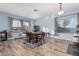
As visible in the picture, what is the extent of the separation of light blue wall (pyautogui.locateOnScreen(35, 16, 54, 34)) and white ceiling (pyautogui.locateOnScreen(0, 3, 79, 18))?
0.11 metres

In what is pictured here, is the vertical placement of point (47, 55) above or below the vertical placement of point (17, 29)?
below

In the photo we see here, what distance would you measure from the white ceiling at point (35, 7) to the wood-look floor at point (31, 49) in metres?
0.68

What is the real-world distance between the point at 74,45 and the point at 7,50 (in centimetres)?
168

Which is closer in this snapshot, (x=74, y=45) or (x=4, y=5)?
(x=4, y=5)

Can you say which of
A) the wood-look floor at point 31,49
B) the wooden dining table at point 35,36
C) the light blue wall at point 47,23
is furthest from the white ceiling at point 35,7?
the wood-look floor at point 31,49

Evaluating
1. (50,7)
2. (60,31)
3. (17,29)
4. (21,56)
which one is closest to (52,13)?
(50,7)

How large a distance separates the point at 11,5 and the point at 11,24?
466 mm

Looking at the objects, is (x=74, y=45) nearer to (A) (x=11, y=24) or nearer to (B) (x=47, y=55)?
(B) (x=47, y=55)

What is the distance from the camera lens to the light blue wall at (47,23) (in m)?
2.28

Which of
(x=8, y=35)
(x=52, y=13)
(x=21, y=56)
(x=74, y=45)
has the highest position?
(x=52, y=13)

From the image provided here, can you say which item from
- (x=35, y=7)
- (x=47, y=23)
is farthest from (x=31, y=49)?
(x=35, y=7)

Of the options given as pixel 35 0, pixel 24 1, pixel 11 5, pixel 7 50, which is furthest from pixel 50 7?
pixel 7 50

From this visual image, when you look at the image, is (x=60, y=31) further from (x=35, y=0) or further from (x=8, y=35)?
(x=8, y=35)

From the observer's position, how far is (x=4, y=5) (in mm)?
2051
